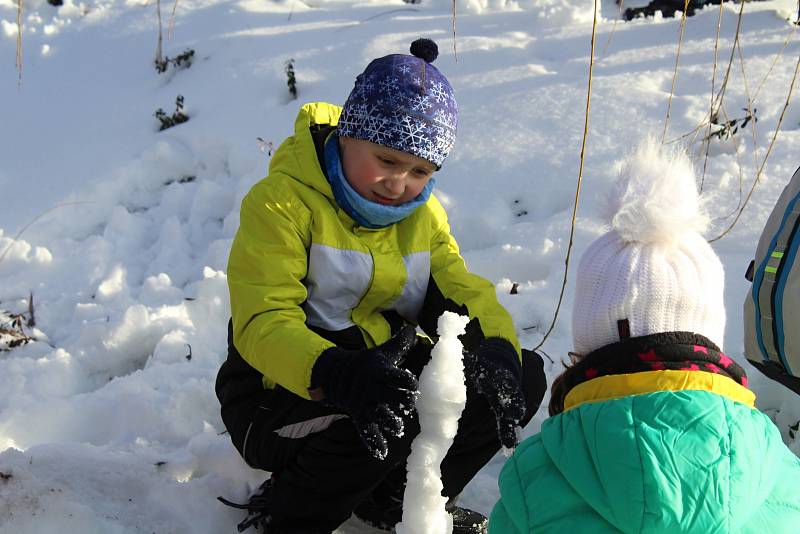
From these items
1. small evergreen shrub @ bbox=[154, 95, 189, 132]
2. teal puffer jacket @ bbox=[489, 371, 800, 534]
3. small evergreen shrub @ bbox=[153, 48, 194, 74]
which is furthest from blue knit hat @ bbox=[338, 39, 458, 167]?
small evergreen shrub @ bbox=[153, 48, 194, 74]

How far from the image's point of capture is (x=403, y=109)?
1.92 m

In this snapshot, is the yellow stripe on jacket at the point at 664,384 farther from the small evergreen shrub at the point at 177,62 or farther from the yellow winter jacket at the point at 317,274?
the small evergreen shrub at the point at 177,62

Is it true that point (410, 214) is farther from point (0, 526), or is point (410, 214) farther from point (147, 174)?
point (147, 174)

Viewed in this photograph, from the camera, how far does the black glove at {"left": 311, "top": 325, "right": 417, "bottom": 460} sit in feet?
4.91

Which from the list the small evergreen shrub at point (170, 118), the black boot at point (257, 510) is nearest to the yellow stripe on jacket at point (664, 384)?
the black boot at point (257, 510)

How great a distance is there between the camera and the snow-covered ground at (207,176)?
2295 mm

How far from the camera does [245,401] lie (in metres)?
2.06

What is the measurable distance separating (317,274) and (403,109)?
472 millimetres

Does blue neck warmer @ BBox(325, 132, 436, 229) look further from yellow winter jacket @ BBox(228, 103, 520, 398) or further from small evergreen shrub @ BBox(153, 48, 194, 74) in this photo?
small evergreen shrub @ BBox(153, 48, 194, 74)

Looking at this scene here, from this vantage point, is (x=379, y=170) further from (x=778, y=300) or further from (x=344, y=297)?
(x=778, y=300)

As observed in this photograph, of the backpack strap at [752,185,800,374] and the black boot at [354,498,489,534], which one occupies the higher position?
the backpack strap at [752,185,800,374]

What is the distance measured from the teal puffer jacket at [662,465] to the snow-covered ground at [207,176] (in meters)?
0.42

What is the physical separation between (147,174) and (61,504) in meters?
2.53

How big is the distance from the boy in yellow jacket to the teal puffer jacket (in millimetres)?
392
